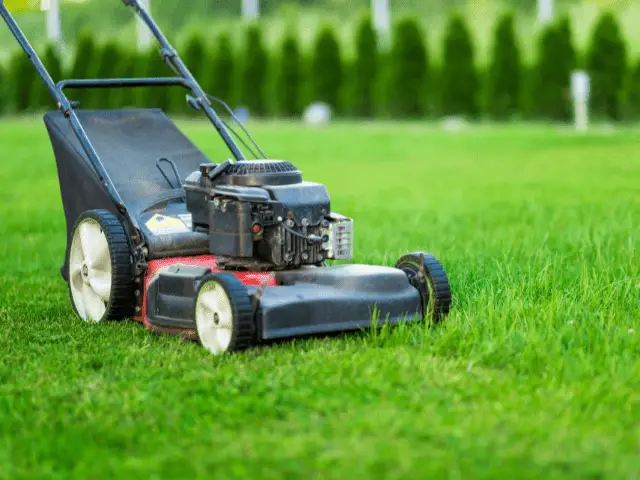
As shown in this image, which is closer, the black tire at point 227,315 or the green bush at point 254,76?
the black tire at point 227,315

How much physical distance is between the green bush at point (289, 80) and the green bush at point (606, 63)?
7008 mm

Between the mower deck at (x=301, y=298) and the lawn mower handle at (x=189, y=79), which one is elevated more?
the lawn mower handle at (x=189, y=79)

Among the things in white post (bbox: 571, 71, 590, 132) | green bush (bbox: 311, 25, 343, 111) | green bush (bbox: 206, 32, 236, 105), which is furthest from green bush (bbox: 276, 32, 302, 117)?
white post (bbox: 571, 71, 590, 132)

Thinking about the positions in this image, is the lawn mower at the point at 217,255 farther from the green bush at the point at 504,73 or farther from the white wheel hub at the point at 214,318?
the green bush at the point at 504,73

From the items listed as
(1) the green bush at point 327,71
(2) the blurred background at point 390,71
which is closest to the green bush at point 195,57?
(2) the blurred background at point 390,71

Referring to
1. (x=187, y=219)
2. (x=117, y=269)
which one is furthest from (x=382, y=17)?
(x=117, y=269)

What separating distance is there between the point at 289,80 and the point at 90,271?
814 inches

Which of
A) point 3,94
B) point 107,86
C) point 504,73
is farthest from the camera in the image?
point 3,94

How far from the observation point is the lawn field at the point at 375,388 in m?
2.85

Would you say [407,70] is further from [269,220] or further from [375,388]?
[375,388]

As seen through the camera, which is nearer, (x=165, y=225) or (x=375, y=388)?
(x=375, y=388)

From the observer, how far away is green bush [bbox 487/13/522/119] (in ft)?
70.8

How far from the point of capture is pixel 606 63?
21016 millimetres

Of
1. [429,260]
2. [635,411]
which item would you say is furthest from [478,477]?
[429,260]
